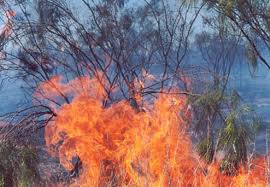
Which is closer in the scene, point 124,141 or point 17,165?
point 17,165

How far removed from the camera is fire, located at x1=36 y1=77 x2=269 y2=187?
10094mm

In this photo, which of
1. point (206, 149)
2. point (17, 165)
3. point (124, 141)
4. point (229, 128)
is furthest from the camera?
point (124, 141)

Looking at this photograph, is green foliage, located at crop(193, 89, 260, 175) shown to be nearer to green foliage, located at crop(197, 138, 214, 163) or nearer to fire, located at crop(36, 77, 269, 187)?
green foliage, located at crop(197, 138, 214, 163)

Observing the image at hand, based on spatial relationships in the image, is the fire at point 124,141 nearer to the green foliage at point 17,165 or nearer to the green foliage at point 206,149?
the green foliage at point 206,149

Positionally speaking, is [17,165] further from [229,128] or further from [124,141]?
[229,128]

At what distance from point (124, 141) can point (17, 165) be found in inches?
92.7

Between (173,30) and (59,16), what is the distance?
4302 millimetres

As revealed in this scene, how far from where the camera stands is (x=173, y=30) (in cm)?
1859

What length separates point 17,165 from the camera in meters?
9.49

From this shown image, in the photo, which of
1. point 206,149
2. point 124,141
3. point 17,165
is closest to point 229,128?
point 206,149

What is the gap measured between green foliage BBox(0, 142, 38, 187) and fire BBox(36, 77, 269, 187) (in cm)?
136

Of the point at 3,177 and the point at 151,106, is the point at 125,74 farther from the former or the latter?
the point at 3,177

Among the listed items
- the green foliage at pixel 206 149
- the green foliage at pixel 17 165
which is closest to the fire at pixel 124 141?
the green foliage at pixel 206 149

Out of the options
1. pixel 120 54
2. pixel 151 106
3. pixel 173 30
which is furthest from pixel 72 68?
pixel 151 106
